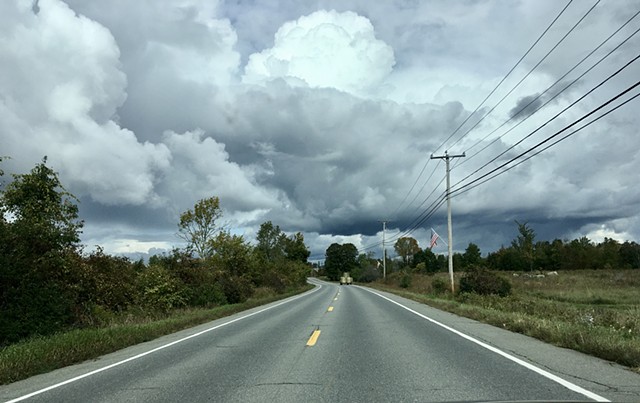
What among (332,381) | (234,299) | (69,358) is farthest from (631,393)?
(234,299)

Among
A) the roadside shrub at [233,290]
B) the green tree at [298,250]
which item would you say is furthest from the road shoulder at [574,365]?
the green tree at [298,250]

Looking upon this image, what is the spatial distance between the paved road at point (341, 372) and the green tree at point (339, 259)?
154 m

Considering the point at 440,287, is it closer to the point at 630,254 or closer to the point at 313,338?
the point at 313,338

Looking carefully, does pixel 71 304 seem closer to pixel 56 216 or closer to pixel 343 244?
pixel 56 216

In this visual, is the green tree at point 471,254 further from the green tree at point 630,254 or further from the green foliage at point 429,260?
the green tree at point 630,254

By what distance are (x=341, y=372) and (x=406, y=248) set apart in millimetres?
144740

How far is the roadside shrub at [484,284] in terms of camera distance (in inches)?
1210

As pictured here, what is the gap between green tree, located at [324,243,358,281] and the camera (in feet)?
546

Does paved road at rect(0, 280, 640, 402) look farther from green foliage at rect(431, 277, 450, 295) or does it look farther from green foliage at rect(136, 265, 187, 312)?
green foliage at rect(431, 277, 450, 295)

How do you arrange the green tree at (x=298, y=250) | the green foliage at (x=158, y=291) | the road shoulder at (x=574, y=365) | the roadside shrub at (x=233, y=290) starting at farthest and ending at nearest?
the green tree at (x=298, y=250)
the roadside shrub at (x=233, y=290)
the green foliage at (x=158, y=291)
the road shoulder at (x=574, y=365)

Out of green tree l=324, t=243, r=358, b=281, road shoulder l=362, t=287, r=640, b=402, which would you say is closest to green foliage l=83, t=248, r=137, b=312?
road shoulder l=362, t=287, r=640, b=402

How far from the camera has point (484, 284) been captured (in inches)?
1218

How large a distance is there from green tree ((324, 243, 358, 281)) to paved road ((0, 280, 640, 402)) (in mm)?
154095

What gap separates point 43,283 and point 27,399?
914 cm
